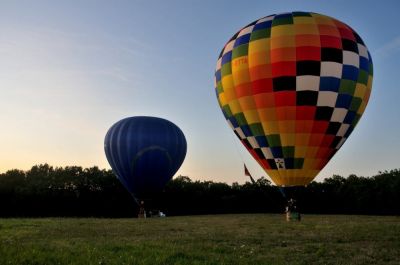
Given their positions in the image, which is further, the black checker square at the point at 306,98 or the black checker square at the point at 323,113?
the black checker square at the point at 323,113

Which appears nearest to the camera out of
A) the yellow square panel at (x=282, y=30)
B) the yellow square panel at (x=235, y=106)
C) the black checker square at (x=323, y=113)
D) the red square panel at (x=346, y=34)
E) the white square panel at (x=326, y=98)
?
the white square panel at (x=326, y=98)

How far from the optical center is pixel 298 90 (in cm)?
2548

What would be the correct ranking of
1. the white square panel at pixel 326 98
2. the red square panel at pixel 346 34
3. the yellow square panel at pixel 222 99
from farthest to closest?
the yellow square panel at pixel 222 99 → the red square panel at pixel 346 34 → the white square panel at pixel 326 98

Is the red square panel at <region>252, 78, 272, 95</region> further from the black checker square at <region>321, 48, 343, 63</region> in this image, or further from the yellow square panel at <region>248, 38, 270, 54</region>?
the black checker square at <region>321, 48, 343, 63</region>

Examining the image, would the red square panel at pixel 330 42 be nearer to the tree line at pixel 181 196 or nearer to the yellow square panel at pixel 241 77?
the yellow square panel at pixel 241 77

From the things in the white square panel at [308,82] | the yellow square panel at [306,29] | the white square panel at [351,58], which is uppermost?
the yellow square panel at [306,29]

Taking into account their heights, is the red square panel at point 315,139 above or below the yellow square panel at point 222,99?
below

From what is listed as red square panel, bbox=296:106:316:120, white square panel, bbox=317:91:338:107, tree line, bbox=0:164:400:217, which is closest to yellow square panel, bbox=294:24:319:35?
white square panel, bbox=317:91:338:107

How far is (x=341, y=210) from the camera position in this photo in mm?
72938

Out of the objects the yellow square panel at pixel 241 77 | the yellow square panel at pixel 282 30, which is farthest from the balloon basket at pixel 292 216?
the yellow square panel at pixel 282 30

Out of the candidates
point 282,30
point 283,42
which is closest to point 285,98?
point 283,42

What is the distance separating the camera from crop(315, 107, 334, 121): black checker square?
84.2 ft

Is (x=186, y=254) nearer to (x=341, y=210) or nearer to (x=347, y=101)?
(x=347, y=101)

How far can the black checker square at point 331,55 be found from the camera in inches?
1013
